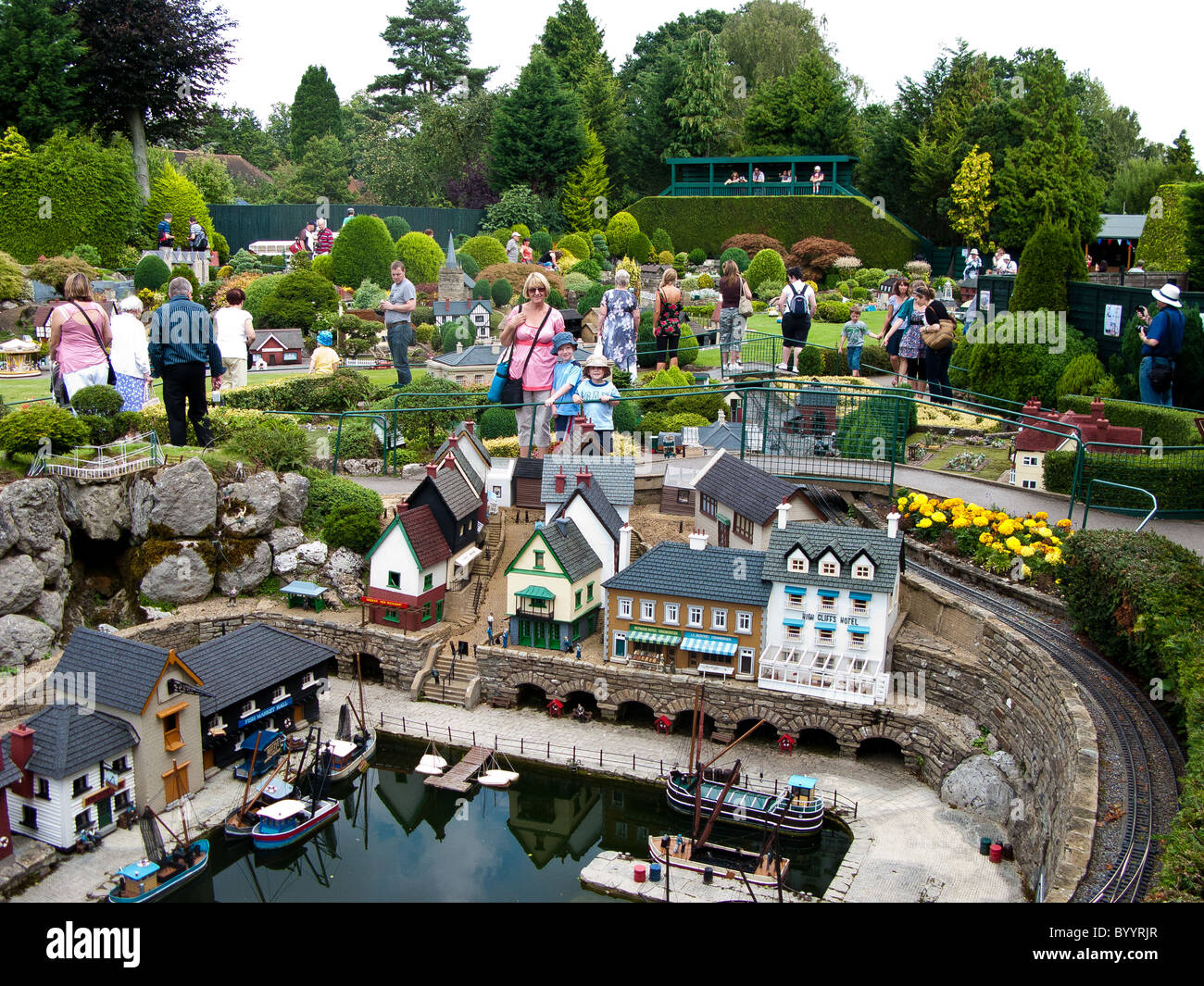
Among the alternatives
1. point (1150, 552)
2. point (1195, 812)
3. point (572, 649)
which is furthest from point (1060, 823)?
point (572, 649)

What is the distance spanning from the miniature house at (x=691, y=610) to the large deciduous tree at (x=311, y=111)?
81703 millimetres

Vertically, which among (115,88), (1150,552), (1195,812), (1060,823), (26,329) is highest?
(115,88)

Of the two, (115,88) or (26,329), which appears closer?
(26,329)

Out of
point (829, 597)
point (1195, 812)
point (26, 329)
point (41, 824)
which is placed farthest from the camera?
point (26, 329)

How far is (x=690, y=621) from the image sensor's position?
80.9 feet

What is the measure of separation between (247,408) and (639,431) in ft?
34.3

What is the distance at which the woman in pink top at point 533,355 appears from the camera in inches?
1082

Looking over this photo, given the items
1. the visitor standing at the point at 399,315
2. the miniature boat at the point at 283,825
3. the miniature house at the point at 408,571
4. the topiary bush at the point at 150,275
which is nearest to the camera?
the miniature boat at the point at 283,825

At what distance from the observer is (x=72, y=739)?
67.3 feet

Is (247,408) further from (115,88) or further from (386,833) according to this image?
(115,88)

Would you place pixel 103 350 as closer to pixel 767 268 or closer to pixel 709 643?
pixel 709 643

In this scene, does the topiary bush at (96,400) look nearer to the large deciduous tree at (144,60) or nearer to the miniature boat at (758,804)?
the miniature boat at (758,804)

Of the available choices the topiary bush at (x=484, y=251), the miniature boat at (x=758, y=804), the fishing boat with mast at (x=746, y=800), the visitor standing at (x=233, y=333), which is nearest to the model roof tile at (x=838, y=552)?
the fishing boat with mast at (x=746, y=800)

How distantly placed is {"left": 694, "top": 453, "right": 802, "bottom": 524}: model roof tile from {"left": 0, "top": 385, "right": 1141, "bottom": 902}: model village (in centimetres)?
8
